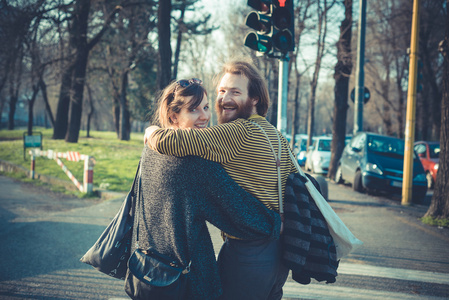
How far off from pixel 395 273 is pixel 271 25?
13.0ft

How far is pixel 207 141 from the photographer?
5.56 ft

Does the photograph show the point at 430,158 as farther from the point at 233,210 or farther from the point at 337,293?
the point at 233,210

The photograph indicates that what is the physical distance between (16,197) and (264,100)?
8.88m

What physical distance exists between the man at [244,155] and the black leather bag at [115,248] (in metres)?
0.50

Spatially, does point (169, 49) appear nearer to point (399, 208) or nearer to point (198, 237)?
point (399, 208)

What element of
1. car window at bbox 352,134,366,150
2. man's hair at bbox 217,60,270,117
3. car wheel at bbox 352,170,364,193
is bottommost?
car wheel at bbox 352,170,364,193

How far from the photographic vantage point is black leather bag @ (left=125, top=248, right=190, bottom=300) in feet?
5.47

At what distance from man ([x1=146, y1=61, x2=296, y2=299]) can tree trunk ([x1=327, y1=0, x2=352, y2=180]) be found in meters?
13.4

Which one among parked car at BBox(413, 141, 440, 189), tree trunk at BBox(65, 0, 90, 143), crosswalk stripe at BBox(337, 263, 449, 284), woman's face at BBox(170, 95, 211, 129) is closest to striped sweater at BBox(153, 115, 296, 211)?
woman's face at BBox(170, 95, 211, 129)

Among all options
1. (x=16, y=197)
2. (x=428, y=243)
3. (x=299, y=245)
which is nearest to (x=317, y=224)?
(x=299, y=245)

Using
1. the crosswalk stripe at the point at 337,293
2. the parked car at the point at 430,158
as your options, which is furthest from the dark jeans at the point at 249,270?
the parked car at the point at 430,158

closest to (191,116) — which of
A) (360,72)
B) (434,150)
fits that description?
(360,72)

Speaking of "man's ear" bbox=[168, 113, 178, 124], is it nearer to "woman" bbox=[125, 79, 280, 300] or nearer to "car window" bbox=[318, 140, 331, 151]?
"woman" bbox=[125, 79, 280, 300]

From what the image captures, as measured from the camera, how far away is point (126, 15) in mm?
19797
